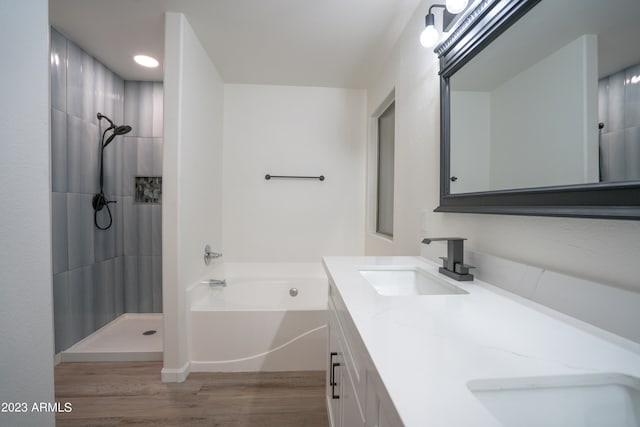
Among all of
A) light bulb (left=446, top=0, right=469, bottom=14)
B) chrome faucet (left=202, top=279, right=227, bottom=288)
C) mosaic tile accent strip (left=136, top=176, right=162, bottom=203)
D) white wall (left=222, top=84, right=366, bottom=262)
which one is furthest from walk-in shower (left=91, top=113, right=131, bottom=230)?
light bulb (left=446, top=0, right=469, bottom=14)

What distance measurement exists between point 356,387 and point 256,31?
7.21 feet

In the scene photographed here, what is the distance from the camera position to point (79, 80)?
211cm

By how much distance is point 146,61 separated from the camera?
2.28 metres

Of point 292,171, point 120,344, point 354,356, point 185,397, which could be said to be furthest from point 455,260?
point 120,344

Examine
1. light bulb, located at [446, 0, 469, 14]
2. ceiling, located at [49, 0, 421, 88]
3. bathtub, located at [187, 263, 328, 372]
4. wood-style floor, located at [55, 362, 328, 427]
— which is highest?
ceiling, located at [49, 0, 421, 88]

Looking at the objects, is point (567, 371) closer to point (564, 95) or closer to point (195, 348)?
point (564, 95)

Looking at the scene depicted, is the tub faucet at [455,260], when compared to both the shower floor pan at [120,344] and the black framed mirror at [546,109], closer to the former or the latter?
the black framed mirror at [546,109]

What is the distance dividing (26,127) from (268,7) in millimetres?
1499

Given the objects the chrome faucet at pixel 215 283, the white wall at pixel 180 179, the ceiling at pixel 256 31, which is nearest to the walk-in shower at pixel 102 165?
the ceiling at pixel 256 31

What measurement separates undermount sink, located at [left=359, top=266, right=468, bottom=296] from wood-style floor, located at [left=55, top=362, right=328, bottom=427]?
36.9 inches

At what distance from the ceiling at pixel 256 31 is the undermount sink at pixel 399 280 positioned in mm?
1573

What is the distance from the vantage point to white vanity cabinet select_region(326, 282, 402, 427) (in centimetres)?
44

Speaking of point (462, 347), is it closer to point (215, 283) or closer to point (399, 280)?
point (399, 280)

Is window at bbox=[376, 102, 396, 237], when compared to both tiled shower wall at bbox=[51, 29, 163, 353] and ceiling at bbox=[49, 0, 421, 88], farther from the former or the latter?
tiled shower wall at bbox=[51, 29, 163, 353]
